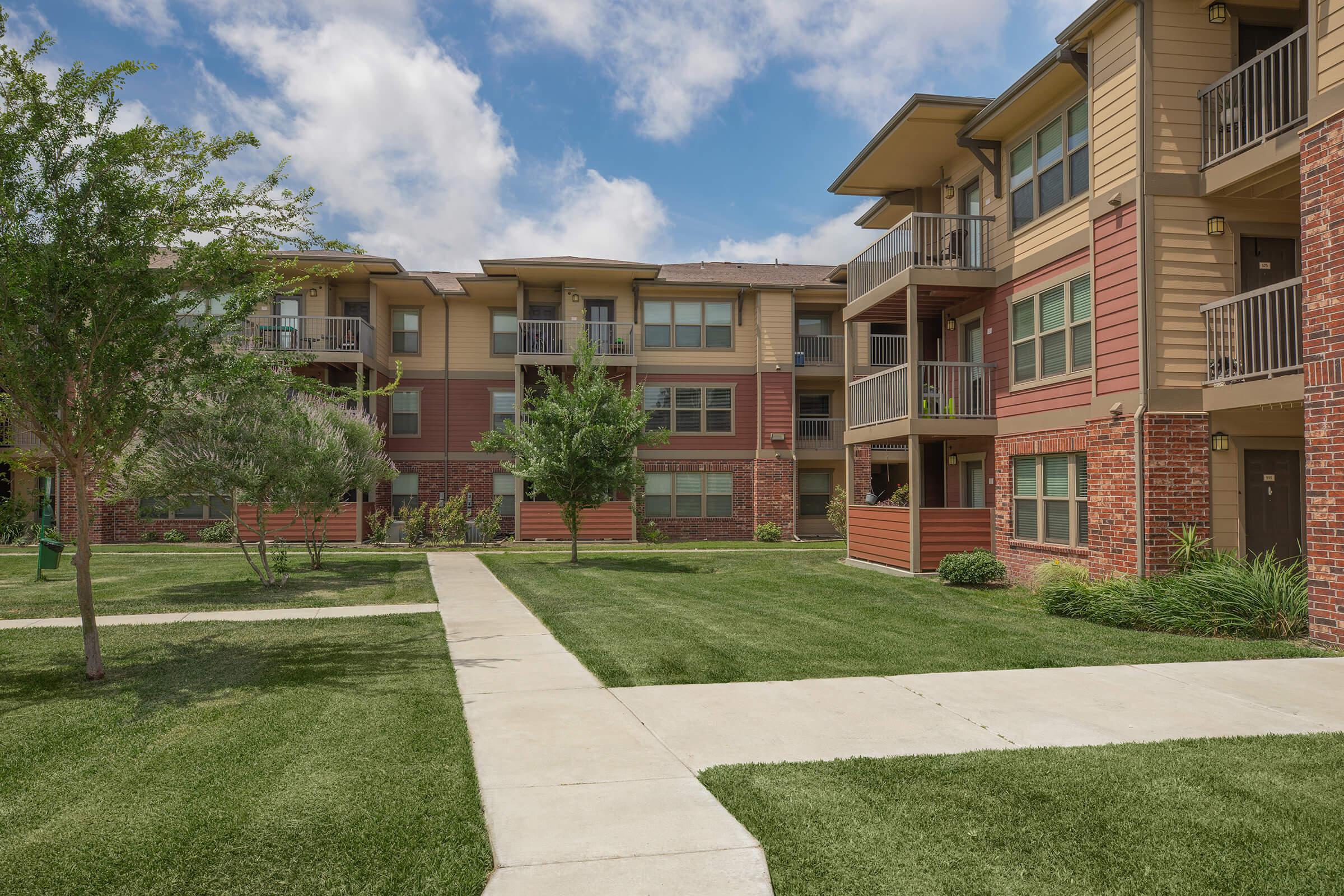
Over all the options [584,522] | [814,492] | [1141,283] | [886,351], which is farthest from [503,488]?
[1141,283]

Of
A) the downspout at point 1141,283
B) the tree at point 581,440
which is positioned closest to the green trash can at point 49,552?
the tree at point 581,440

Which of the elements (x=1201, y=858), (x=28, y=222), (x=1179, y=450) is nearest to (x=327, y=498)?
(x=28, y=222)

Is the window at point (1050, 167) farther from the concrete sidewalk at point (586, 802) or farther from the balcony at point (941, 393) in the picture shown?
the concrete sidewalk at point (586, 802)

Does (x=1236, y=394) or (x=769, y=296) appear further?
(x=769, y=296)

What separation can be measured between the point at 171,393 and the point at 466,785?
202 inches

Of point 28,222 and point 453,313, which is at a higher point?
point 453,313

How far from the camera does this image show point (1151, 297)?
12.0 m

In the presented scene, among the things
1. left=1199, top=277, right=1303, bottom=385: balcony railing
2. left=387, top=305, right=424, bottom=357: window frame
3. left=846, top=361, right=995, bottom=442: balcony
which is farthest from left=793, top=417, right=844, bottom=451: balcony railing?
left=1199, top=277, right=1303, bottom=385: balcony railing

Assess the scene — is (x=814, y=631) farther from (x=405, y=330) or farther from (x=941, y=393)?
(x=405, y=330)

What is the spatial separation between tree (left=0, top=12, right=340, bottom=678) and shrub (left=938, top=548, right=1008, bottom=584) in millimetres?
11455

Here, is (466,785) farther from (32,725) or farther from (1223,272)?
(1223,272)

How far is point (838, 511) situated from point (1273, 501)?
16.5 metres

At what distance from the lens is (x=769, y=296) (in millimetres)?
29375

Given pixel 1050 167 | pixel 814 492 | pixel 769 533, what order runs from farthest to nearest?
1. pixel 814 492
2. pixel 769 533
3. pixel 1050 167
